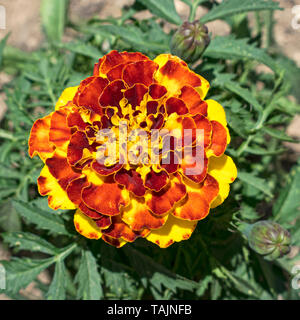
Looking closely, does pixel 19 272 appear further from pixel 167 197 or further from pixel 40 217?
pixel 167 197

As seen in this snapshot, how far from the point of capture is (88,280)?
1.30 m

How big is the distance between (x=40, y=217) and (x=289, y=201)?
92 centimetres

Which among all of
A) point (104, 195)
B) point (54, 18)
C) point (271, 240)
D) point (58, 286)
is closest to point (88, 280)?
point (58, 286)

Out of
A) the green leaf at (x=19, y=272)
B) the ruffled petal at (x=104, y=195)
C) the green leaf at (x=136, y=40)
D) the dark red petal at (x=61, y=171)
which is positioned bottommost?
the green leaf at (x=19, y=272)

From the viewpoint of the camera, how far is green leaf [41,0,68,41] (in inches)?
86.3

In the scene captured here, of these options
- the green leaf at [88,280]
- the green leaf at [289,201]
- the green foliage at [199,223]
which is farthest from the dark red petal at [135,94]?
the green leaf at [289,201]

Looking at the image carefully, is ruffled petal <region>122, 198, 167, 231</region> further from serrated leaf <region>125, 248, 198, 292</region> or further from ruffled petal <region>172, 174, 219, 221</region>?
serrated leaf <region>125, 248, 198, 292</region>

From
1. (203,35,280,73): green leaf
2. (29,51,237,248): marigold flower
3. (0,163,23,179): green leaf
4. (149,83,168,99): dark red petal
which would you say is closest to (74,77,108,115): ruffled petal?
(29,51,237,248): marigold flower

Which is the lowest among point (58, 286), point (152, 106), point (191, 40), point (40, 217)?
point (58, 286)

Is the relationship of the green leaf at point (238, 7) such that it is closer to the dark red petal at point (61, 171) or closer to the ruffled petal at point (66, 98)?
the ruffled petal at point (66, 98)

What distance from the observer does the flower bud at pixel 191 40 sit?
112 cm

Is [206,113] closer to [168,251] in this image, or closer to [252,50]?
Result: [252,50]
